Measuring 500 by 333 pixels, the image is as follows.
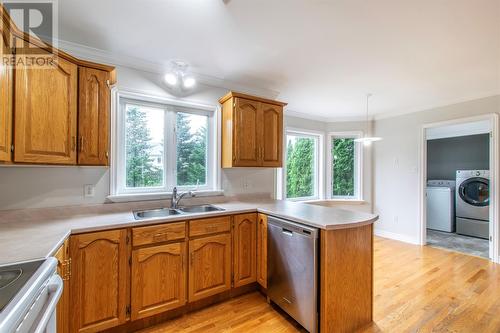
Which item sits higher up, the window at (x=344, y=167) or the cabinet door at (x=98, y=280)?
the window at (x=344, y=167)

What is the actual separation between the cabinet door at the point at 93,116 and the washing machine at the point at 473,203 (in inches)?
240

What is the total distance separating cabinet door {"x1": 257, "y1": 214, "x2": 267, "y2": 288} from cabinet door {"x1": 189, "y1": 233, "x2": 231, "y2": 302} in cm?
31

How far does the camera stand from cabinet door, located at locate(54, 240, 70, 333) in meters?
1.30

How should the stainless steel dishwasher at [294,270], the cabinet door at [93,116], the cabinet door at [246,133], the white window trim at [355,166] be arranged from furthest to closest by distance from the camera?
1. the white window trim at [355,166]
2. the cabinet door at [246,133]
3. the cabinet door at [93,116]
4. the stainless steel dishwasher at [294,270]

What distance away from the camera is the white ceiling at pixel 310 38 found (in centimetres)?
160

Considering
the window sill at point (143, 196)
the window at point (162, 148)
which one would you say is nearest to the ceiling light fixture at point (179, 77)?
the window at point (162, 148)

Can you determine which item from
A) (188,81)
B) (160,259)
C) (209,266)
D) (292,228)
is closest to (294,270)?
(292,228)

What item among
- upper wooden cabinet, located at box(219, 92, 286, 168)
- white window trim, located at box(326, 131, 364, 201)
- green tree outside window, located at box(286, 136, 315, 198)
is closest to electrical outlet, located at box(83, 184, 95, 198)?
upper wooden cabinet, located at box(219, 92, 286, 168)

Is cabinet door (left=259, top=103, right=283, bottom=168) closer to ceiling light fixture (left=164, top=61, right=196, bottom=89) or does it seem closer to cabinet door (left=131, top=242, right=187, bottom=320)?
ceiling light fixture (left=164, top=61, right=196, bottom=89)

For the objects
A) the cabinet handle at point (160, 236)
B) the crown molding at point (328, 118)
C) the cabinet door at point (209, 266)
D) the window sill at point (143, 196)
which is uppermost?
the crown molding at point (328, 118)

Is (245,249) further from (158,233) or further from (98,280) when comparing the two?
(98,280)

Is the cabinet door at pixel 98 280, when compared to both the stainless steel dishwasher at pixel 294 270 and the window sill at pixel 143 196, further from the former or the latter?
the stainless steel dishwasher at pixel 294 270

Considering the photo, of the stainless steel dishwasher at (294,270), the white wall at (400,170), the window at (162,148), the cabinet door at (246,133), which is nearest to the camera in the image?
the stainless steel dishwasher at (294,270)

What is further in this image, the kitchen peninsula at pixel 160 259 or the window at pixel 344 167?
the window at pixel 344 167
